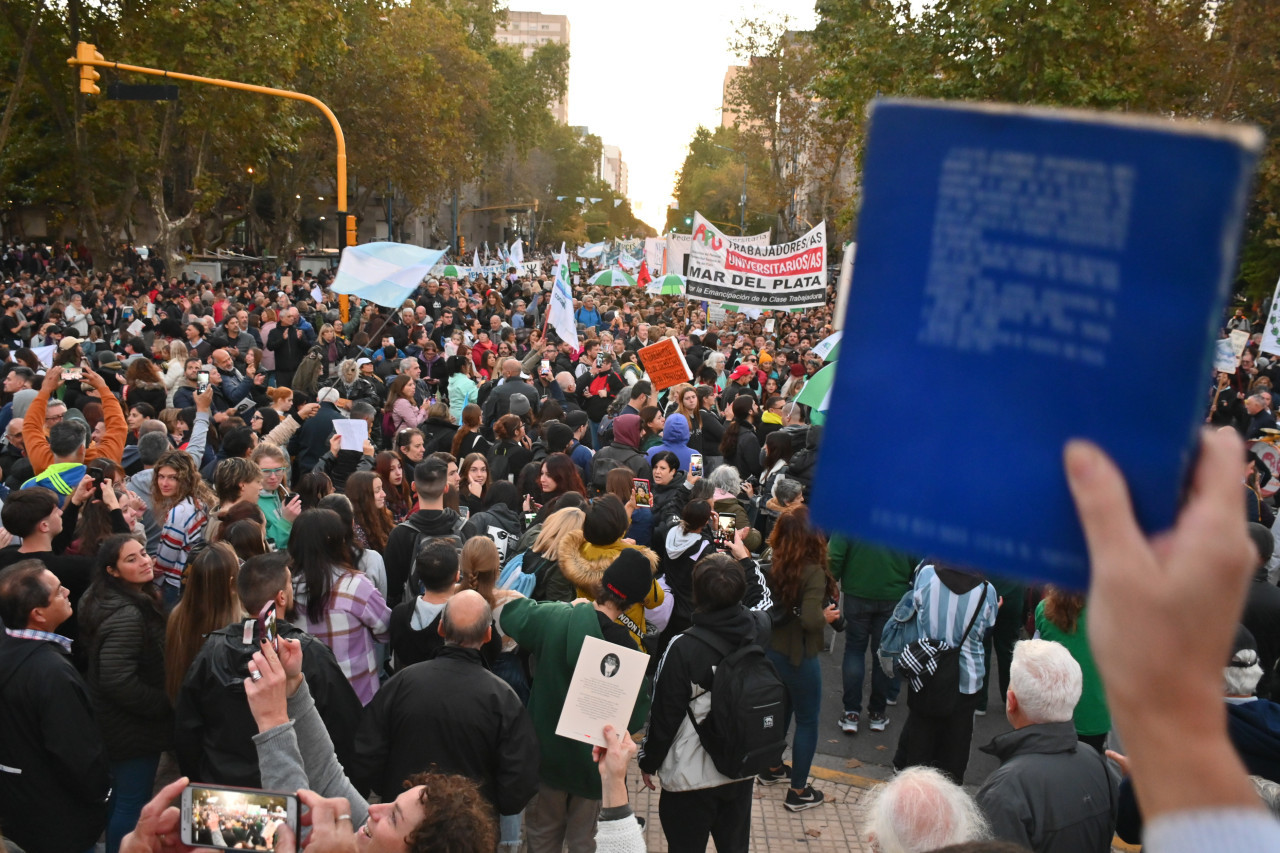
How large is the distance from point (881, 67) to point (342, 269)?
15.4 meters

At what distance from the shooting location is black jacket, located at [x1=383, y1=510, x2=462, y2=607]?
5.59 m

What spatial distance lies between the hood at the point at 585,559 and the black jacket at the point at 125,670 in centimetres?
181

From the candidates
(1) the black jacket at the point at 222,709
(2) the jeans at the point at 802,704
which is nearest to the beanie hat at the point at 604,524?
(1) the black jacket at the point at 222,709

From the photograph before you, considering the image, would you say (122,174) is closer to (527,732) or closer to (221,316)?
(221,316)

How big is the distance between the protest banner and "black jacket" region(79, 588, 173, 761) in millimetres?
11338

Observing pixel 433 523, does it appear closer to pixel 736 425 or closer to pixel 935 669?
pixel 935 669

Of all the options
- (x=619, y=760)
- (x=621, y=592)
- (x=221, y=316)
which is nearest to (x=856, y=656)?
(x=621, y=592)

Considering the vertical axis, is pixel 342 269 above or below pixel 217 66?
below

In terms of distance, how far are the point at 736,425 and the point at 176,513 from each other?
204 inches

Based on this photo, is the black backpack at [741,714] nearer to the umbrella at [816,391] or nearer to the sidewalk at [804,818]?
the sidewalk at [804,818]

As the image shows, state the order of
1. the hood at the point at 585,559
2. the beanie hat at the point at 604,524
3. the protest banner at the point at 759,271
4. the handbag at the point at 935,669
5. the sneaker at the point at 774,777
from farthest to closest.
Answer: the protest banner at the point at 759,271, the sneaker at the point at 774,777, the handbag at the point at 935,669, the beanie hat at the point at 604,524, the hood at the point at 585,559

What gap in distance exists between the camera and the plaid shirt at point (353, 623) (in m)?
4.75

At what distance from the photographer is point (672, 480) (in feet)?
24.9

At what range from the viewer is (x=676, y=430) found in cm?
841
